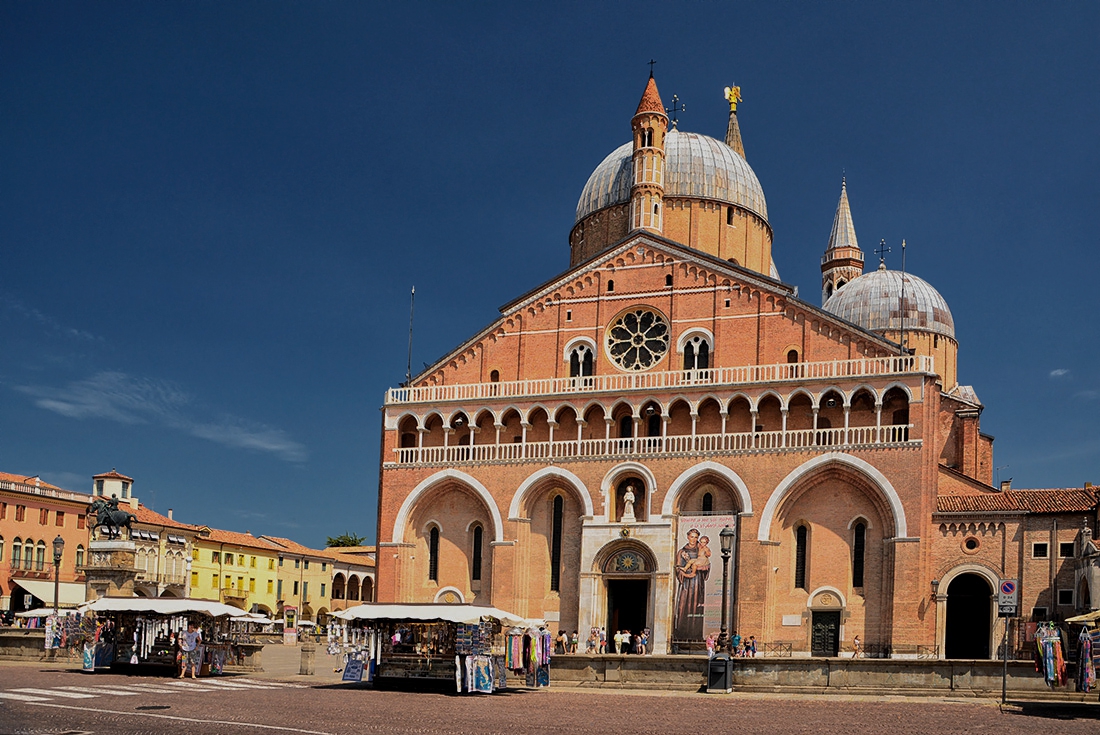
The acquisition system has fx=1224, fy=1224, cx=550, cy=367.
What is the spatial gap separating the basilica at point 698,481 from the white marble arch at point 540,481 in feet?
0.25

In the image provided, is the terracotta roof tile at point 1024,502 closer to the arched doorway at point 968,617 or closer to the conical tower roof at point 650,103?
the arched doorway at point 968,617

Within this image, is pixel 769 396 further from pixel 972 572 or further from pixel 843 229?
pixel 843 229

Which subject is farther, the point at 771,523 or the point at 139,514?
the point at 139,514

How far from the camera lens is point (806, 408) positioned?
43625 millimetres

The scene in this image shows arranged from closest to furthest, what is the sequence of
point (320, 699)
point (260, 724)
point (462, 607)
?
point (260, 724) → point (320, 699) → point (462, 607)

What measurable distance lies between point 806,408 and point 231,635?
2116 cm

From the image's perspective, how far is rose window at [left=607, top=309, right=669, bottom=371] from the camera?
46594mm

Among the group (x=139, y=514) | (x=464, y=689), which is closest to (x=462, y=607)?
(x=464, y=689)

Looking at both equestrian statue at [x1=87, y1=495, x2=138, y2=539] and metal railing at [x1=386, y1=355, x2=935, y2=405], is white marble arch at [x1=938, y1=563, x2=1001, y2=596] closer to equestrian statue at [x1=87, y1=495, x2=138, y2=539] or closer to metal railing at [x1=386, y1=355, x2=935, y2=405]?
metal railing at [x1=386, y1=355, x2=935, y2=405]

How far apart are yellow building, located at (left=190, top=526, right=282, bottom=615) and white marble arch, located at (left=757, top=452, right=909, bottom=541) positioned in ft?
135

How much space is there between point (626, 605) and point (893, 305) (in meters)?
25.2

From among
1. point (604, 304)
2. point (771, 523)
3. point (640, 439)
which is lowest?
point (771, 523)

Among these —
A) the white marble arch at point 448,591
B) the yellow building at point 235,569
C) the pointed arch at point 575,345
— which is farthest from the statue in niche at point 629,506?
the yellow building at point 235,569

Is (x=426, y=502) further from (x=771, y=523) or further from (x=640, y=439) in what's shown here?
(x=771, y=523)
